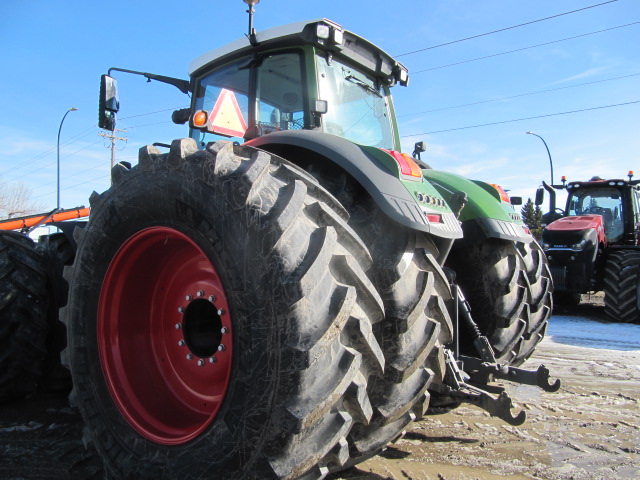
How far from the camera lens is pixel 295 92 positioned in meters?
3.33

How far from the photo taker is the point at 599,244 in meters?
10.4

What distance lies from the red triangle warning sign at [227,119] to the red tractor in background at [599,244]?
8.00m

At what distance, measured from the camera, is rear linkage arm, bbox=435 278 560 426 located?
2398 mm

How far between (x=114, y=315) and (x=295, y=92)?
176 centimetres

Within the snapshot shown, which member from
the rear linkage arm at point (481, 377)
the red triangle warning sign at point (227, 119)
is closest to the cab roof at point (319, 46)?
the red triangle warning sign at point (227, 119)

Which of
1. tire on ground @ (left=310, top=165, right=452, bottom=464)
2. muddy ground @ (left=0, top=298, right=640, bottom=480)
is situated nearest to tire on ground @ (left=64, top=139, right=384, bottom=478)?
tire on ground @ (left=310, top=165, right=452, bottom=464)

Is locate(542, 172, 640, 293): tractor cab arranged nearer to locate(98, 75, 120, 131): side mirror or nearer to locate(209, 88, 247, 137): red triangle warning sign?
locate(209, 88, 247, 137): red triangle warning sign

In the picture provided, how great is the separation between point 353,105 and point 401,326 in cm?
200

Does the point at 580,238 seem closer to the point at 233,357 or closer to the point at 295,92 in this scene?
the point at 295,92

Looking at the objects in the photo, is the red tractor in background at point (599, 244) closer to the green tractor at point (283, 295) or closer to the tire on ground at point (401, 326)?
the green tractor at point (283, 295)

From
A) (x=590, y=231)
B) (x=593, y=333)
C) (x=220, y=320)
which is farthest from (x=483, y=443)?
(x=590, y=231)

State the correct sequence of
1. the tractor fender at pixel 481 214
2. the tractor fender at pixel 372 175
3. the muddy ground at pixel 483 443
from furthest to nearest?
the tractor fender at pixel 481 214, the muddy ground at pixel 483 443, the tractor fender at pixel 372 175

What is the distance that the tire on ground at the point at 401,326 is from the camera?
207cm

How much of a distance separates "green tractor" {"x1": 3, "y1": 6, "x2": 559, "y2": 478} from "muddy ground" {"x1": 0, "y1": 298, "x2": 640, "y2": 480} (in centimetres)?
36
